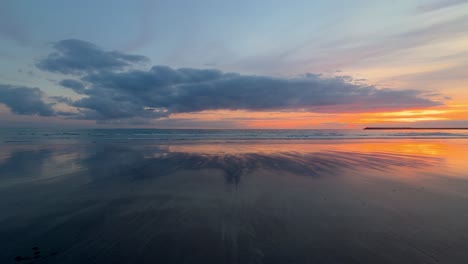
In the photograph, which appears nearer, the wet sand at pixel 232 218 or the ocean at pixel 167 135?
the wet sand at pixel 232 218

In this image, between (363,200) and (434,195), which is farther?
(434,195)

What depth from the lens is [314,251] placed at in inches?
161

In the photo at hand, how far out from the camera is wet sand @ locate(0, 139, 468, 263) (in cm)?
403

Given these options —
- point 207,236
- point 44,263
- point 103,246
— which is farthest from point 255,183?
point 44,263

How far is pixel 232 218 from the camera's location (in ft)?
18.0

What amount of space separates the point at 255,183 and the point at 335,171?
4.87 m

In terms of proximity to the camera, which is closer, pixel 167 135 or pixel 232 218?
pixel 232 218

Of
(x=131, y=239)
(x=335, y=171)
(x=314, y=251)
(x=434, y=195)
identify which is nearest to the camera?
(x=314, y=251)

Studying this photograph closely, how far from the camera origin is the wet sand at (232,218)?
4.03 meters

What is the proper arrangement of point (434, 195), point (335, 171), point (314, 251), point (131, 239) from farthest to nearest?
point (335, 171) → point (434, 195) → point (131, 239) → point (314, 251)

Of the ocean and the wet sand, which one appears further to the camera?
the ocean

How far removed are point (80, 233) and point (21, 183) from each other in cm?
631

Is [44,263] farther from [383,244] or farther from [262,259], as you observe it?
[383,244]

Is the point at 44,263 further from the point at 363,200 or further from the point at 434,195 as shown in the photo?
the point at 434,195
